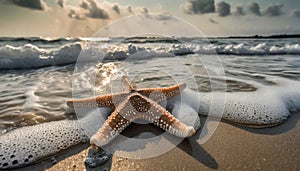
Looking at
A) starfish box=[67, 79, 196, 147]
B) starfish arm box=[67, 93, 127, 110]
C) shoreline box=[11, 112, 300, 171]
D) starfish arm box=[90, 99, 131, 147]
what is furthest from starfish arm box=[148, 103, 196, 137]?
starfish arm box=[67, 93, 127, 110]

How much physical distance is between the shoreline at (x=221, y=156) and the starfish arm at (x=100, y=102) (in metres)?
0.73

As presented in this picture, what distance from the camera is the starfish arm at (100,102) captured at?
10.5 feet

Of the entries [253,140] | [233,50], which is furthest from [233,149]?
[233,50]

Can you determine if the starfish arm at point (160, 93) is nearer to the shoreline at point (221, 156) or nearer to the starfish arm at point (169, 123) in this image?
the starfish arm at point (169, 123)

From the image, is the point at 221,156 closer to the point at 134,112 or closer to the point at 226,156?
the point at 226,156

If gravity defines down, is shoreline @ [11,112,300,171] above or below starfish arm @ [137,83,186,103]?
below

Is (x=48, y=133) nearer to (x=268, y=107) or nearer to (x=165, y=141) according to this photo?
(x=165, y=141)

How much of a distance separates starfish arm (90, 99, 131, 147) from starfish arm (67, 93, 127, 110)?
221 mm

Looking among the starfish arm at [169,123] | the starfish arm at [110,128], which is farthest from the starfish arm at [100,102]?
the starfish arm at [169,123]

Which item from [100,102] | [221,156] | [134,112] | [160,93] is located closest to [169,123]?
[134,112]

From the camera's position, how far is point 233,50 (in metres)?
15.3

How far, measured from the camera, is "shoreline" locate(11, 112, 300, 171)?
7.52 feet

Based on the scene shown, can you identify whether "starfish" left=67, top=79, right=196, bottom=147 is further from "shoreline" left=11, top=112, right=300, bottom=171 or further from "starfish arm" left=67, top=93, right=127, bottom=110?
"shoreline" left=11, top=112, right=300, bottom=171

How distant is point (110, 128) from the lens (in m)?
2.54
